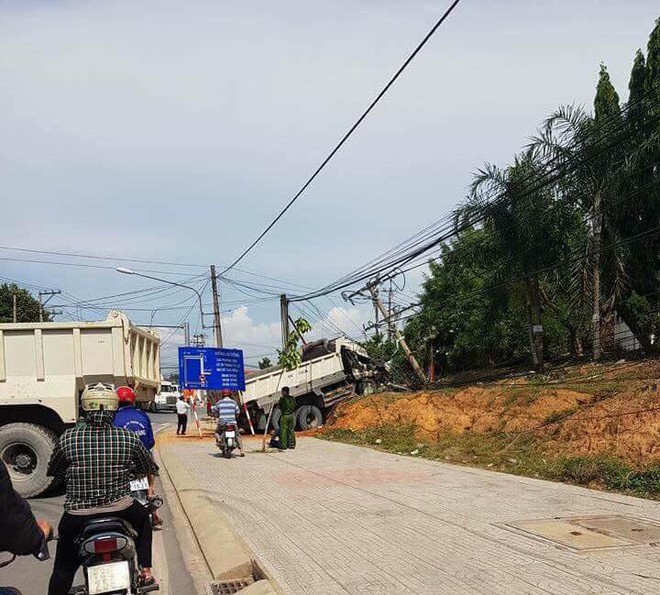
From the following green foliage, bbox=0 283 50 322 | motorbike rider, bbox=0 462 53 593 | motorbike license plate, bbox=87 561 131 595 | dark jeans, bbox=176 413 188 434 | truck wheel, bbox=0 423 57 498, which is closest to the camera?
motorbike rider, bbox=0 462 53 593

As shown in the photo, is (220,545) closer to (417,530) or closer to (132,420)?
(132,420)

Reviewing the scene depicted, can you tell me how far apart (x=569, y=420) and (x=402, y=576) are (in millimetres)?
8584

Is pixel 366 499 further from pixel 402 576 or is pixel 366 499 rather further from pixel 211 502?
pixel 402 576

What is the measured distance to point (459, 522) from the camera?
815 centimetres

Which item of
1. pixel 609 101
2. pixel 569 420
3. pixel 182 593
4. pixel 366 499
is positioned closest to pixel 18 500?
pixel 182 593

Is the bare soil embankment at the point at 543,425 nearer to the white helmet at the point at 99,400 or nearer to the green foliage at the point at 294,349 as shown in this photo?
the green foliage at the point at 294,349

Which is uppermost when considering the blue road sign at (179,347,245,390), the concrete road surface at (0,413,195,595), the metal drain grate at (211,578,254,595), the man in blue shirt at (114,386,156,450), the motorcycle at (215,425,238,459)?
the blue road sign at (179,347,245,390)

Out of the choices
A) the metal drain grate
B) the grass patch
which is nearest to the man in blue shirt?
the metal drain grate

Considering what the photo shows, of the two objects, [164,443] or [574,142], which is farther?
[164,443]

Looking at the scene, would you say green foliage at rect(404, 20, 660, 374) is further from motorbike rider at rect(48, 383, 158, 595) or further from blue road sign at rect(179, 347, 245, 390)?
motorbike rider at rect(48, 383, 158, 595)

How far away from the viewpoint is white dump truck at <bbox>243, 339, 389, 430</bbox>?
80.6 feet

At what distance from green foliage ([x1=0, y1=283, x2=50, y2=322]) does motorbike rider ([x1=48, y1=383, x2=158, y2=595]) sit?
192 feet

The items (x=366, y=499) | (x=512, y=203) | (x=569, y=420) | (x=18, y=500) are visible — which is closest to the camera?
(x=18, y=500)

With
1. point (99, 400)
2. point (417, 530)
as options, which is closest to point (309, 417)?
point (417, 530)
